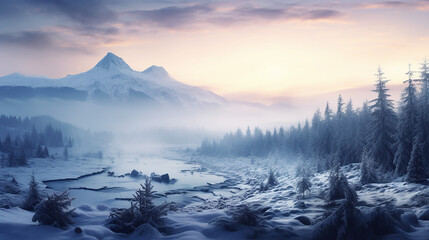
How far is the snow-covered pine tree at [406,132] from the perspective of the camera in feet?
99.5

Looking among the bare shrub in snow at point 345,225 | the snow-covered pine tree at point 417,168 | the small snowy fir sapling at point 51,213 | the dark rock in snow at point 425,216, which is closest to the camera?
the bare shrub in snow at point 345,225

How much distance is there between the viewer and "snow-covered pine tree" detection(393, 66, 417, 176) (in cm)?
3033

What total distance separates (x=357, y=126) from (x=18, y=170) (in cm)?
8051

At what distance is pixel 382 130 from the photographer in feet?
117

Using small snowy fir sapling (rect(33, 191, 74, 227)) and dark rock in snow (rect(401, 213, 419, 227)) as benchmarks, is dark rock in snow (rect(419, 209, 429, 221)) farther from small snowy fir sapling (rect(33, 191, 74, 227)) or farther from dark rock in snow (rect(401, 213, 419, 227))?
small snowy fir sapling (rect(33, 191, 74, 227))

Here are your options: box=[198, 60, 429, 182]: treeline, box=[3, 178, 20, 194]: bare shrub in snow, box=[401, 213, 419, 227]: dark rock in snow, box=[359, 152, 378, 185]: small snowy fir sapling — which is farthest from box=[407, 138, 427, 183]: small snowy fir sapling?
box=[3, 178, 20, 194]: bare shrub in snow

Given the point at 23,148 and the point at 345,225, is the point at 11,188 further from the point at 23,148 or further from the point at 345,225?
the point at 345,225

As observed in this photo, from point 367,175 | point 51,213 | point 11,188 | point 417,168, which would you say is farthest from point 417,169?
point 11,188

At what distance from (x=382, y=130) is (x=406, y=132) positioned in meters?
3.93

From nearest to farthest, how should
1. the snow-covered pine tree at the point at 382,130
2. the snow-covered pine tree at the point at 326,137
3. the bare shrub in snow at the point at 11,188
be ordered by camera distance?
1. the snow-covered pine tree at the point at 382,130
2. the bare shrub in snow at the point at 11,188
3. the snow-covered pine tree at the point at 326,137

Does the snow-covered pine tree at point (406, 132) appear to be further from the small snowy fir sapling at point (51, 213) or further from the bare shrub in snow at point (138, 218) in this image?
the small snowy fir sapling at point (51, 213)

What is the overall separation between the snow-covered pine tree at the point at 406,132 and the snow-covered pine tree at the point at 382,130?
1.89m

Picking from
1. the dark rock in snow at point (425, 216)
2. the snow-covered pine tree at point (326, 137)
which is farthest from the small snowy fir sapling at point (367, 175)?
the snow-covered pine tree at point (326, 137)

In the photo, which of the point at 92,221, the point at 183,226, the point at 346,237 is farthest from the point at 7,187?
the point at 346,237
